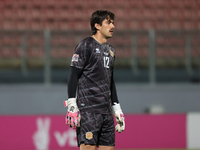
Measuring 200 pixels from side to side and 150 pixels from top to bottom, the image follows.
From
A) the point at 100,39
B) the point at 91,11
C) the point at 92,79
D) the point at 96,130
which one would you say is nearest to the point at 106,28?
the point at 100,39

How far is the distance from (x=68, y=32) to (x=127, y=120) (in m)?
2.16

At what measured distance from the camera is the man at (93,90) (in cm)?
353

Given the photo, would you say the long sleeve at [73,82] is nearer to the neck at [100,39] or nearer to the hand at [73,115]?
the hand at [73,115]

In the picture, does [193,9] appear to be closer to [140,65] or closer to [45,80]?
[140,65]

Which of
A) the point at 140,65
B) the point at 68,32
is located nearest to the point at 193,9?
the point at 140,65

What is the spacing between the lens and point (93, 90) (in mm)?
3594

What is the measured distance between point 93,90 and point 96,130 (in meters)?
0.34

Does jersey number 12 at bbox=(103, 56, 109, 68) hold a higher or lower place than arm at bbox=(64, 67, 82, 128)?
higher

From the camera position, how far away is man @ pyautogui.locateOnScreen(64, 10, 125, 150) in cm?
353

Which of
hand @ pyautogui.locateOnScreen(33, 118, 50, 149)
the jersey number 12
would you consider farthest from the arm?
hand @ pyautogui.locateOnScreen(33, 118, 50, 149)

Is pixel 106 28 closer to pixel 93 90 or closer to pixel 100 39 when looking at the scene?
pixel 100 39

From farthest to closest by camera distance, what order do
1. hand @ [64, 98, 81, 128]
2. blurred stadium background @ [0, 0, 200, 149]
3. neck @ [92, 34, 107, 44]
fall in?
blurred stadium background @ [0, 0, 200, 149], neck @ [92, 34, 107, 44], hand @ [64, 98, 81, 128]

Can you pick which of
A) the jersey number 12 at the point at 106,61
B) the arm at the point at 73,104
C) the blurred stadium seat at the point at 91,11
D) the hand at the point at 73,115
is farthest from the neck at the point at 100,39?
the blurred stadium seat at the point at 91,11

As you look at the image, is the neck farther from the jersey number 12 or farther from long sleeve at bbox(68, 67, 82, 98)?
long sleeve at bbox(68, 67, 82, 98)
